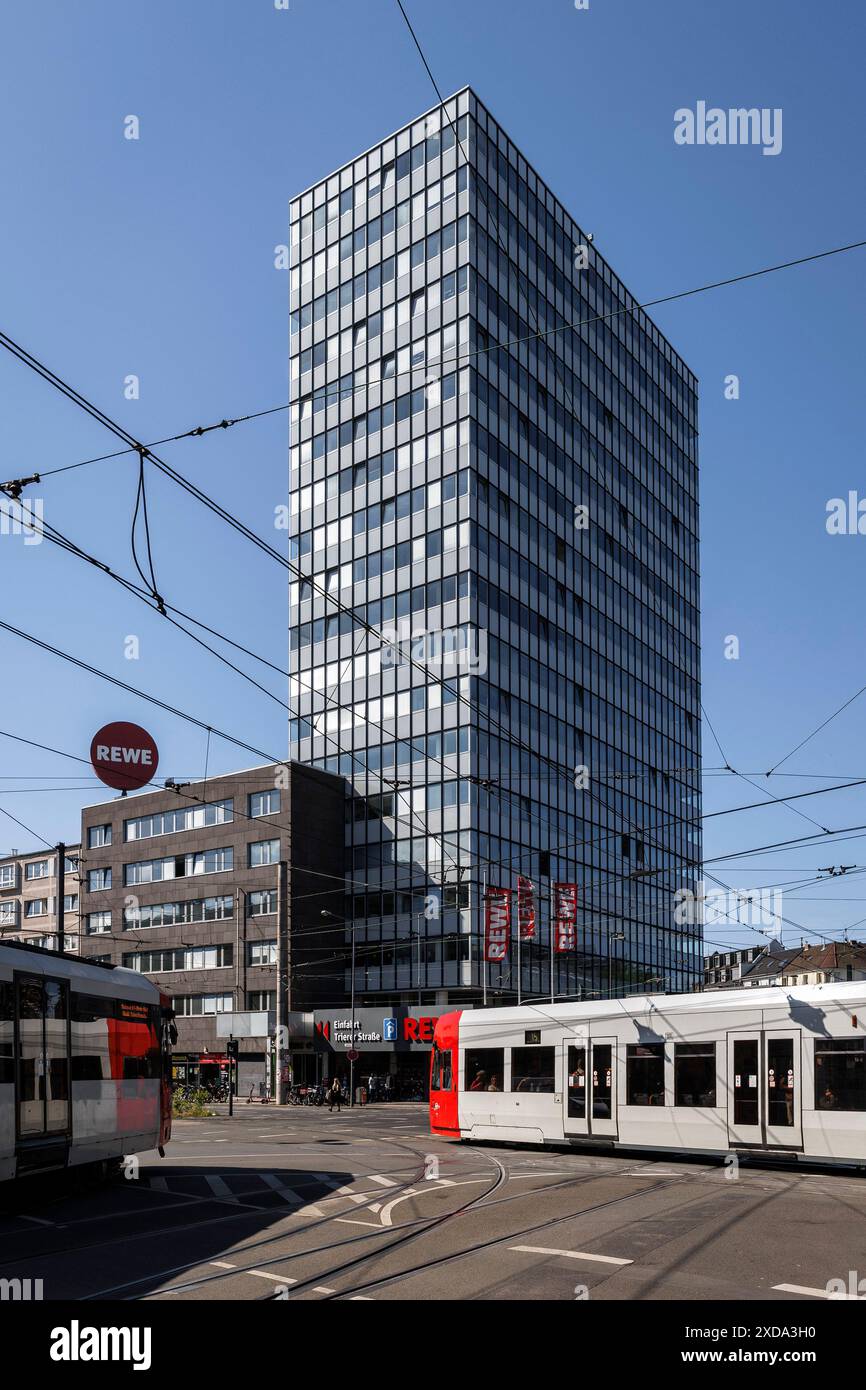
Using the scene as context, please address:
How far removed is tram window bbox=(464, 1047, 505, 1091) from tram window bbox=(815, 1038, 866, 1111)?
9.04 m

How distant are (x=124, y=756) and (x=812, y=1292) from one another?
3655 centimetres

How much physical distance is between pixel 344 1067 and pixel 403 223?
4848cm

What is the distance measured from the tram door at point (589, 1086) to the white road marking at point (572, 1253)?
43.6 feet

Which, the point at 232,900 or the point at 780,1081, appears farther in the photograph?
the point at 232,900

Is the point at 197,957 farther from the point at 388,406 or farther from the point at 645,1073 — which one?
the point at 645,1073

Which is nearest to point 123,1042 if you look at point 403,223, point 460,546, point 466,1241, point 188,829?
point 466,1241

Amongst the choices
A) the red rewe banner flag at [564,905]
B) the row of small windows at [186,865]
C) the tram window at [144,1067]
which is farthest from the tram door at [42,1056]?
the row of small windows at [186,865]

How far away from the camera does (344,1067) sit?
231 feet

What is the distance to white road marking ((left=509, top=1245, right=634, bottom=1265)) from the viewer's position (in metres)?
12.4

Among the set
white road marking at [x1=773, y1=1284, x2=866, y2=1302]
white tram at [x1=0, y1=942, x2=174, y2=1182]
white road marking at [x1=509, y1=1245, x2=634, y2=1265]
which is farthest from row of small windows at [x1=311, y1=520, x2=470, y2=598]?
white road marking at [x1=773, y1=1284, x2=866, y2=1302]

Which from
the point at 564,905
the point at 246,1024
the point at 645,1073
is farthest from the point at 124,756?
the point at 246,1024

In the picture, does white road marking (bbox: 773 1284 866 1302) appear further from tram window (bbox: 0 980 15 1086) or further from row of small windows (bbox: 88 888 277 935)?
row of small windows (bbox: 88 888 277 935)

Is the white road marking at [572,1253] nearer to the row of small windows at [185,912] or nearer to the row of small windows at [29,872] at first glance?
the row of small windows at [185,912]

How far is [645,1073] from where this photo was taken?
83.7 feet
